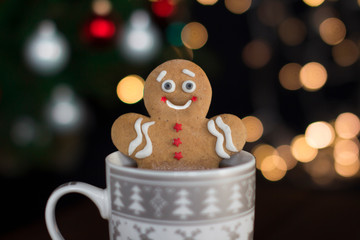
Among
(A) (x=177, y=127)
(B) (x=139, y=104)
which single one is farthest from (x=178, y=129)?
(B) (x=139, y=104)

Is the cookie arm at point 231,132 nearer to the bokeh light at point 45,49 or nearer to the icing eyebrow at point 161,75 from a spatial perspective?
the icing eyebrow at point 161,75

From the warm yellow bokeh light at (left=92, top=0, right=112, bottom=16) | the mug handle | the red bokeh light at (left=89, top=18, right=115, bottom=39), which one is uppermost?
the warm yellow bokeh light at (left=92, top=0, right=112, bottom=16)

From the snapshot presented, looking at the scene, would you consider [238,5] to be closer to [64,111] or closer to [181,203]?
[64,111]

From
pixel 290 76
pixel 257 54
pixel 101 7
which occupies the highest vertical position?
pixel 101 7

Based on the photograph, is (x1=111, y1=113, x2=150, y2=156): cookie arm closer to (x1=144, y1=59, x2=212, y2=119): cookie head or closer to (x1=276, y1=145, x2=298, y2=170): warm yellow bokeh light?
(x1=144, y1=59, x2=212, y2=119): cookie head

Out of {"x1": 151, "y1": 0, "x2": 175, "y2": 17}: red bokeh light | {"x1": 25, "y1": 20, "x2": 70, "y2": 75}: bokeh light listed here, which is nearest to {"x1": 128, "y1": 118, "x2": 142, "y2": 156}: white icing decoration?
{"x1": 25, "y1": 20, "x2": 70, "y2": 75}: bokeh light

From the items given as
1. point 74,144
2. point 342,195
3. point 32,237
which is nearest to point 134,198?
point 32,237
